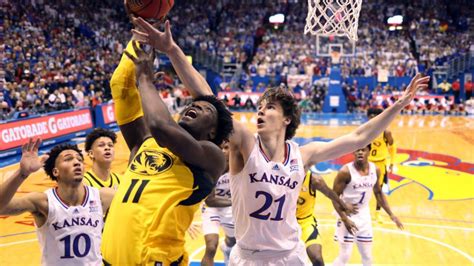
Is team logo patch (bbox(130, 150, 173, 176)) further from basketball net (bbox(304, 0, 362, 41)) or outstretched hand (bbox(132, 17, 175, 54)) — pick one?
basketball net (bbox(304, 0, 362, 41))

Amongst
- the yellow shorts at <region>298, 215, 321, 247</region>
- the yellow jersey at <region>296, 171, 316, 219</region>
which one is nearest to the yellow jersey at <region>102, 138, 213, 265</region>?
the yellow shorts at <region>298, 215, 321, 247</region>

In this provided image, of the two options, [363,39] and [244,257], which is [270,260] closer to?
[244,257]

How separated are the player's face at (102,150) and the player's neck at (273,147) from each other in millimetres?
1924

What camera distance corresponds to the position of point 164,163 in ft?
9.32

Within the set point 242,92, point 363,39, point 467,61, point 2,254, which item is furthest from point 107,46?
point 2,254

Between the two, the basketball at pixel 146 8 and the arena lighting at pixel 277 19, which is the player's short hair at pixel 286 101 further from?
the arena lighting at pixel 277 19

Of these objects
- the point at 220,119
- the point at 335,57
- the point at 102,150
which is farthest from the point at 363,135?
the point at 335,57

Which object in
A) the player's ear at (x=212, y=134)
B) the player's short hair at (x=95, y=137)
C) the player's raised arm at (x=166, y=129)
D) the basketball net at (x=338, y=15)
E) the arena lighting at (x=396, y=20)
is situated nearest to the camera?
the player's raised arm at (x=166, y=129)

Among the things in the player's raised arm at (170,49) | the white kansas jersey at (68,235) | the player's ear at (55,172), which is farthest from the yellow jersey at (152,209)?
the player's ear at (55,172)

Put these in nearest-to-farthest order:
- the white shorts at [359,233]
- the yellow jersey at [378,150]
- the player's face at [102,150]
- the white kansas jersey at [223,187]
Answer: the player's face at [102,150] < the white shorts at [359,233] < the white kansas jersey at [223,187] < the yellow jersey at [378,150]

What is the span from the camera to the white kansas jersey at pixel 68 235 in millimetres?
3855

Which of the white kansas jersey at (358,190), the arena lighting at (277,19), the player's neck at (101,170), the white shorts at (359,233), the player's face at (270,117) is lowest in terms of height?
the white shorts at (359,233)

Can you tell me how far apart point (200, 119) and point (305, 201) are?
323cm

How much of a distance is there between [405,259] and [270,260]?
13.0ft
